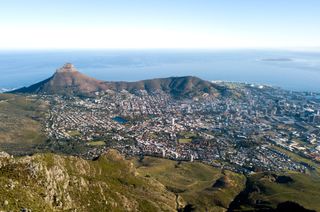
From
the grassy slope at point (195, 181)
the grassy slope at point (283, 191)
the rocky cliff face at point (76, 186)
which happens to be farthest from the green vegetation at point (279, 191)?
the rocky cliff face at point (76, 186)

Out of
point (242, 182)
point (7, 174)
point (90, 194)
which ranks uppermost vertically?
point (7, 174)

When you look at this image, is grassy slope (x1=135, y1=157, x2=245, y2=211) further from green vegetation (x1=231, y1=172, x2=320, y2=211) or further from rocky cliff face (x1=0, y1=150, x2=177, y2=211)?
Result: rocky cliff face (x1=0, y1=150, x2=177, y2=211)

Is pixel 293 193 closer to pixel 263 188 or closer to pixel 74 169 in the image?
pixel 263 188

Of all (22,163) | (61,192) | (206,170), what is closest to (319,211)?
(206,170)

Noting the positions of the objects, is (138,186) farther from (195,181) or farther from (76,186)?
(195,181)

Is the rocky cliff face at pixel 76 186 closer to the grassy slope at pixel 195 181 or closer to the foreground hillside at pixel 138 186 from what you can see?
the foreground hillside at pixel 138 186

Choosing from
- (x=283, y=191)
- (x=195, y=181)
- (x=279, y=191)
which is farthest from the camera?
(x=195, y=181)

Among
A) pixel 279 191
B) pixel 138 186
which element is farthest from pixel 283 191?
pixel 138 186

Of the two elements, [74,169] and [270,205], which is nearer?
[74,169]
